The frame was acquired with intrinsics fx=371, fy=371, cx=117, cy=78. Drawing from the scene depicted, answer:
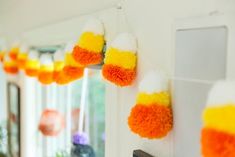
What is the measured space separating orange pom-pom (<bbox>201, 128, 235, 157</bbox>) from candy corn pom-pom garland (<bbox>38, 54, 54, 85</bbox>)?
140 cm

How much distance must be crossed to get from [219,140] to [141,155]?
40 cm

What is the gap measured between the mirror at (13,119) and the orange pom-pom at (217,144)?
2178 mm

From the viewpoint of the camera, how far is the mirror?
2.63 metres

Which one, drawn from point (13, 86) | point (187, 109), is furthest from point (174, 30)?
point (13, 86)

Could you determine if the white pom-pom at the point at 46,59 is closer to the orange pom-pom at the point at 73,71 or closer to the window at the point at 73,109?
the window at the point at 73,109

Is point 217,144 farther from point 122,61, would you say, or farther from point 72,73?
point 72,73

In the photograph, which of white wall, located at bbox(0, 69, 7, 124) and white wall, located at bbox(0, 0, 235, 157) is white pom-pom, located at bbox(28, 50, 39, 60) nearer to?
white wall, located at bbox(0, 0, 235, 157)

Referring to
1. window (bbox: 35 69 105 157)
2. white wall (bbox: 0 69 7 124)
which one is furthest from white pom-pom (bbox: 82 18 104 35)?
white wall (bbox: 0 69 7 124)

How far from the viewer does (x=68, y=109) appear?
2.14 meters

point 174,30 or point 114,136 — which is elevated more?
point 174,30

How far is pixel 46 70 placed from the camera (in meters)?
1.93

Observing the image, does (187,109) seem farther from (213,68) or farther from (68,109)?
(68,109)

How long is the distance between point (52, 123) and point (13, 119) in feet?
2.85

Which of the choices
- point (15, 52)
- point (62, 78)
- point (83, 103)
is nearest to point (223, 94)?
point (62, 78)
